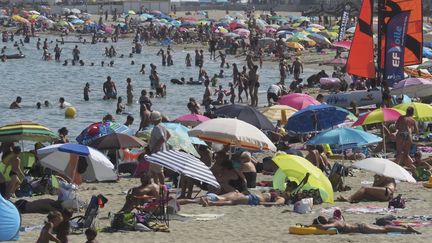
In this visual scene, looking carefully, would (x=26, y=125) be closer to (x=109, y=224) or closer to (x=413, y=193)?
(x=109, y=224)

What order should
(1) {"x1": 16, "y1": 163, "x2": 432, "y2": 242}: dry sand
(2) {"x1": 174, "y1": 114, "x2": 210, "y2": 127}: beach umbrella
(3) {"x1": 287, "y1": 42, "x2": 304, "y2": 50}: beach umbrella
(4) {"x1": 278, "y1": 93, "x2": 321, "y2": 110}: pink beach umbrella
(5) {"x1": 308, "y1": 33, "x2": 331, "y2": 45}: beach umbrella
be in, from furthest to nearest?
(5) {"x1": 308, "y1": 33, "x2": 331, "y2": 45}: beach umbrella
(3) {"x1": 287, "y1": 42, "x2": 304, "y2": 50}: beach umbrella
(4) {"x1": 278, "y1": 93, "x2": 321, "y2": 110}: pink beach umbrella
(2) {"x1": 174, "y1": 114, "x2": 210, "y2": 127}: beach umbrella
(1) {"x1": 16, "y1": 163, "x2": 432, "y2": 242}: dry sand

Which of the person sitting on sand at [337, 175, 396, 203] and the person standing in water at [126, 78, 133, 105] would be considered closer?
Result: the person sitting on sand at [337, 175, 396, 203]

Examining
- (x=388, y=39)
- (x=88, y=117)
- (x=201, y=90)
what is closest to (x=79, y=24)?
(x=201, y=90)

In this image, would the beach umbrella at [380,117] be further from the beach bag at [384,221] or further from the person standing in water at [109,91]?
the person standing in water at [109,91]

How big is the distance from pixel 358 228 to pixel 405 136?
5709 millimetres

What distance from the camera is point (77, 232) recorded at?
1202 centimetres

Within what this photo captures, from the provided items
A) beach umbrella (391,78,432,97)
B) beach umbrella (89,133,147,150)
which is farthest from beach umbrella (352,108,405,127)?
beach umbrella (391,78,432,97)

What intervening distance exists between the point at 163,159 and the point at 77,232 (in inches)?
52.7

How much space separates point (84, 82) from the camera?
45.5 metres

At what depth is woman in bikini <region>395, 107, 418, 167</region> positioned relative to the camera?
1733 cm

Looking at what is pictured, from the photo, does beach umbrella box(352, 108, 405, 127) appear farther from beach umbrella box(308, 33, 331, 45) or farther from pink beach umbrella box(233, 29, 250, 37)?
pink beach umbrella box(233, 29, 250, 37)

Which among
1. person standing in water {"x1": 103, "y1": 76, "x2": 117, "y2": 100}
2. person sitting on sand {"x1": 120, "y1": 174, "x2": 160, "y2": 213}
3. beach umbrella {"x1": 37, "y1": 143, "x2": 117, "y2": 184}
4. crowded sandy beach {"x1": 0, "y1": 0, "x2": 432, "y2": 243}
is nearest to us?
crowded sandy beach {"x1": 0, "y1": 0, "x2": 432, "y2": 243}

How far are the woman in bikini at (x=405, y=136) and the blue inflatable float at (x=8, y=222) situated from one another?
7.72 metres

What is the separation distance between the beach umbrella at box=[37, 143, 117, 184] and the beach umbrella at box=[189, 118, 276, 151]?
2.10 meters
